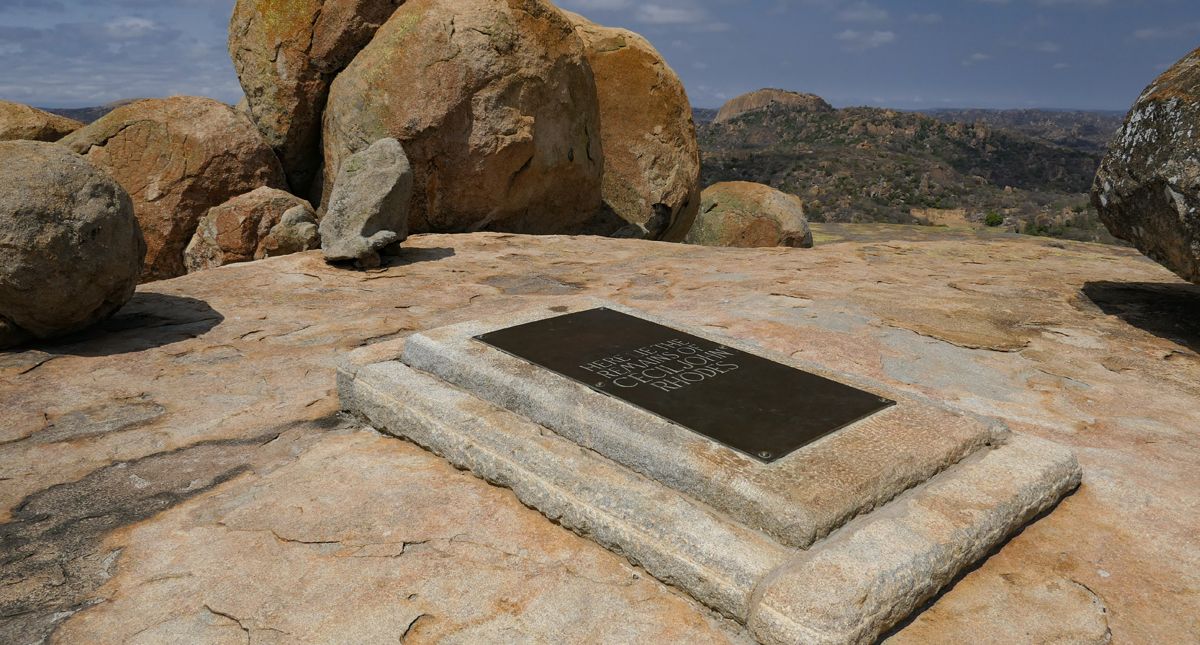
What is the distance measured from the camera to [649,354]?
288cm

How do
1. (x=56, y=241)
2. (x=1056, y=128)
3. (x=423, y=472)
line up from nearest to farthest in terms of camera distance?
(x=423, y=472)
(x=56, y=241)
(x=1056, y=128)

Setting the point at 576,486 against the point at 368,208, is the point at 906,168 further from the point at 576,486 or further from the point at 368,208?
the point at 576,486

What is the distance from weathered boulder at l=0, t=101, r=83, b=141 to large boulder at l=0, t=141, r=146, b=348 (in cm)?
449

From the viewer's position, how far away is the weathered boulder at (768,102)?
50.0 metres

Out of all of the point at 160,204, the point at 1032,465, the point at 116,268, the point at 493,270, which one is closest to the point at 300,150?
the point at 160,204

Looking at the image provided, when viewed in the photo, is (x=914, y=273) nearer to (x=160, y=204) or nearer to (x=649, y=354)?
(x=649, y=354)

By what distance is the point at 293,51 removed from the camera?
284 inches

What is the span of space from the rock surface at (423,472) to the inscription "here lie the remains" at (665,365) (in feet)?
2.01

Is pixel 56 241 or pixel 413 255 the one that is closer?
pixel 56 241

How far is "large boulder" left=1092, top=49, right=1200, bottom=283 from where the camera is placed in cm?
340

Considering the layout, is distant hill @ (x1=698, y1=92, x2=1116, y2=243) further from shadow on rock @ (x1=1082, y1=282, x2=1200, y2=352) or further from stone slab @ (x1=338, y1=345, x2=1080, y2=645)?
stone slab @ (x1=338, y1=345, x2=1080, y2=645)

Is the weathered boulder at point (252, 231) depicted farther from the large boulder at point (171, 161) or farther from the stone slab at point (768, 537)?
the stone slab at point (768, 537)

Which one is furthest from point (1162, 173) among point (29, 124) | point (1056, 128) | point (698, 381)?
point (1056, 128)

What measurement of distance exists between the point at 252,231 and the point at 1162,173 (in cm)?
619
